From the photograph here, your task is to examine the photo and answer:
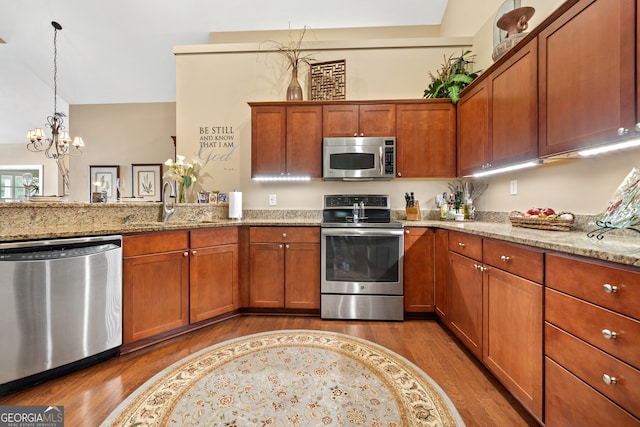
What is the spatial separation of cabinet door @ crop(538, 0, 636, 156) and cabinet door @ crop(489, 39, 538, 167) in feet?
0.22

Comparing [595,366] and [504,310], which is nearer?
[595,366]

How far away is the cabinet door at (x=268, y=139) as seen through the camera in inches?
112

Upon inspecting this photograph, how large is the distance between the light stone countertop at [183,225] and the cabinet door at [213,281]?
27 cm

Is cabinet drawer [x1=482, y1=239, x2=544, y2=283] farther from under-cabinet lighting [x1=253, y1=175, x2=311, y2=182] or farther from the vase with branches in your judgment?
the vase with branches

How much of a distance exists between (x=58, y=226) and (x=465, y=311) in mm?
3135

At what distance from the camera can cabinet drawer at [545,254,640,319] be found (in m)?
0.82

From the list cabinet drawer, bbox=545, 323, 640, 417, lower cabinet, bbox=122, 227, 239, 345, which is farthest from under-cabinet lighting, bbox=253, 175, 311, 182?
cabinet drawer, bbox=545, 323, 640, 417

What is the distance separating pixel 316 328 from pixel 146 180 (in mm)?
4881

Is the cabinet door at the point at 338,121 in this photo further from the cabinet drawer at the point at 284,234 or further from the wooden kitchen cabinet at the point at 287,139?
the cabinet drawer at the point at 284,234

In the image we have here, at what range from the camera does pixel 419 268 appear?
8.08ft

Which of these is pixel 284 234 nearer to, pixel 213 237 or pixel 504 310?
Result: pixel 213 237

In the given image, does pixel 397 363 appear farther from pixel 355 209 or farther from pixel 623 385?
pixel 355 209

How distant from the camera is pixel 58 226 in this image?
190 centimetres

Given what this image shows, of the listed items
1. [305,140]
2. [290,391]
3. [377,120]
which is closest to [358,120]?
[377,120]
